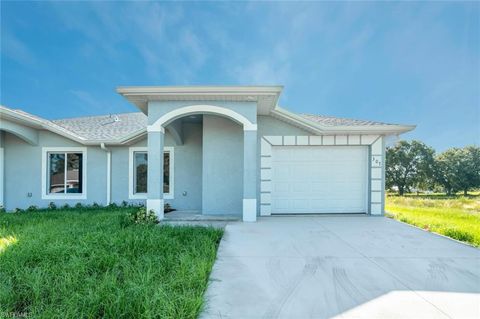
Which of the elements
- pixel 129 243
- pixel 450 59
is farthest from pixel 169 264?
pixel 450 59

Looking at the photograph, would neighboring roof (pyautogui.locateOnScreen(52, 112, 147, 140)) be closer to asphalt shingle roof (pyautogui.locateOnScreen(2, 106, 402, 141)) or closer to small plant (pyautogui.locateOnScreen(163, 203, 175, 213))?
asphalt shingle roof (pyautogui.locateOnScreen(2, 106, 402, 141))

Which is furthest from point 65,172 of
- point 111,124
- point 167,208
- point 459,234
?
point 459,234

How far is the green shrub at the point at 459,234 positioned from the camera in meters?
5.59

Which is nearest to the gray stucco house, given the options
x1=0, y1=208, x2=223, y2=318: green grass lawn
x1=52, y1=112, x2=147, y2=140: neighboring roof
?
x1=52, y1=112, x2=147, y2=140: neighboring roof

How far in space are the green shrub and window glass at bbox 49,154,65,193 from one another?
44.1ft

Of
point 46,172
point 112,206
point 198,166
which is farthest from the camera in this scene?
point 46,172

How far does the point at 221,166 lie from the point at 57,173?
7.42m

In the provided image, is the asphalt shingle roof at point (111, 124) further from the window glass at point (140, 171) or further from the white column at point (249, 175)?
the white column at point (249, 175)

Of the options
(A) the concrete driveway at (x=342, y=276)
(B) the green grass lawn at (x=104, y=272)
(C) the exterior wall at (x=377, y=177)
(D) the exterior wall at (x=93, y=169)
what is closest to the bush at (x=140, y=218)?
(B) the green grass lawn at (x=104, y=272)

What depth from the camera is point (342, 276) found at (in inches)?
142

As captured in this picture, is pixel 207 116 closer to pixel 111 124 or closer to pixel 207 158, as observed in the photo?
pixel 207 158

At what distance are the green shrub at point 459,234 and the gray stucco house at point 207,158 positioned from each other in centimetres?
253

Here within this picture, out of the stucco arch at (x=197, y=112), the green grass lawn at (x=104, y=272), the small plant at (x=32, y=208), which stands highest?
the stucco arch at (x=197, y=112)

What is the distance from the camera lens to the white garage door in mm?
8695
